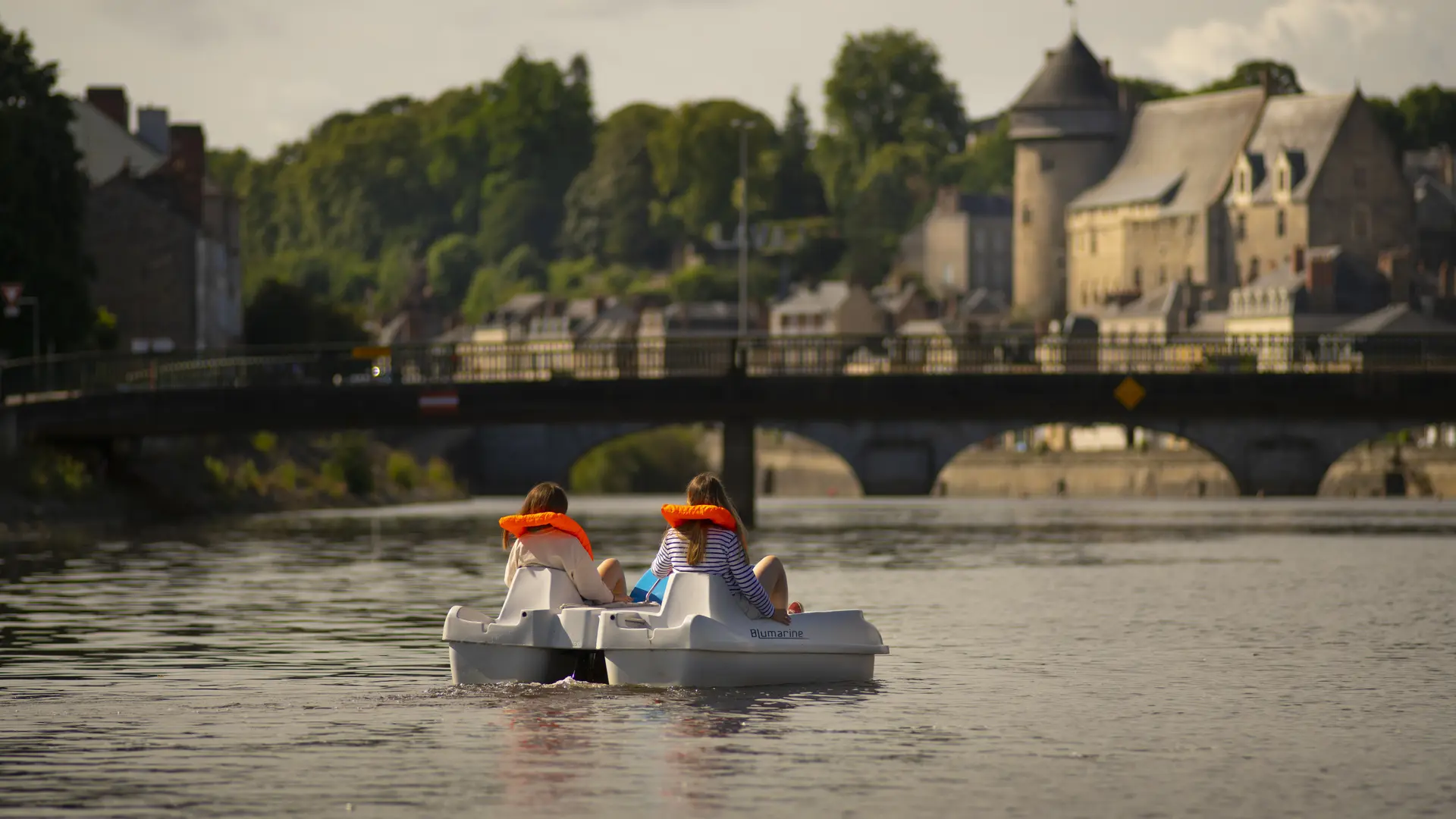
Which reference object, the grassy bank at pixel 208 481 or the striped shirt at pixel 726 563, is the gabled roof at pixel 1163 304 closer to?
the grassy bank at pixel 208 481

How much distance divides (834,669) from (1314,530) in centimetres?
5685

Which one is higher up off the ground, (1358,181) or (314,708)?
(1358,181)

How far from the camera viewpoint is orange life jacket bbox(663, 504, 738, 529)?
1024 inches

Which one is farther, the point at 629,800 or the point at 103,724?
the point at 103,724

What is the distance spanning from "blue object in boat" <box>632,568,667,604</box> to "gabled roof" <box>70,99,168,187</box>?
9154 centimetres

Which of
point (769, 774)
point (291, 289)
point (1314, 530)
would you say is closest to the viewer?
point (769, 774)

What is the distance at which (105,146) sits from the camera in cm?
11956

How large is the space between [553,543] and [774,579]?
6.86 feet

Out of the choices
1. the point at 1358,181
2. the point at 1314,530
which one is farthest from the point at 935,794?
the point at 1358,181

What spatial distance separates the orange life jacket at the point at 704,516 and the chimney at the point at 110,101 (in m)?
102

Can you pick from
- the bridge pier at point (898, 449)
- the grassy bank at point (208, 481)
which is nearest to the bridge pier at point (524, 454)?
the bridge pier at point (898, 449)

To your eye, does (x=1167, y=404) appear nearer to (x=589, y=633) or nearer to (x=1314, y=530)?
(x=1314, y=530)

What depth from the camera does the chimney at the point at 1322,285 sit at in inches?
6865

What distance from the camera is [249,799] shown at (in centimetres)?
1945
